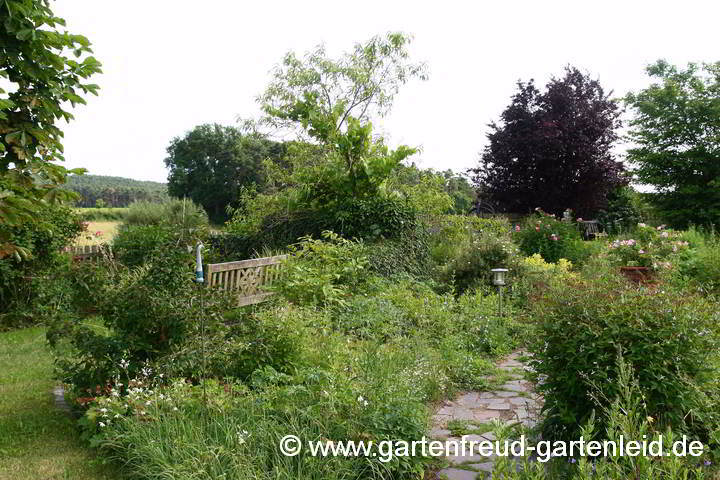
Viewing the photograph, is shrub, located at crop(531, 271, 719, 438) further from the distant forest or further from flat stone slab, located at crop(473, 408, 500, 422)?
the distant forest

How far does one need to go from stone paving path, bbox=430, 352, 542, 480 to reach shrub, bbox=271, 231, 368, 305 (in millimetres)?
2560

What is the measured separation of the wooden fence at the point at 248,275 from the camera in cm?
774

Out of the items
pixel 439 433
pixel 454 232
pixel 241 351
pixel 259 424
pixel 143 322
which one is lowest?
pixel 439 433

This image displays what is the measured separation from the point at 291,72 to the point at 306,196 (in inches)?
267

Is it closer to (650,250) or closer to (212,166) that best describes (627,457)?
(650,250)

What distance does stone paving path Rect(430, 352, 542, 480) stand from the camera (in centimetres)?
315

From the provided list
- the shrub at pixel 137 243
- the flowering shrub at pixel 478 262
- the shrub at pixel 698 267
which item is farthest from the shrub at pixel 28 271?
the shrub at pixel 698 267

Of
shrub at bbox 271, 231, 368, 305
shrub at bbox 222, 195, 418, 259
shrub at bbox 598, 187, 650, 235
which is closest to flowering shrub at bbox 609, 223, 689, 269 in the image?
shrub at bbox 222, 195, 418, 259

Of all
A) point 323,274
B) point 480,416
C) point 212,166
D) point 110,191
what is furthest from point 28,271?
point 110,191

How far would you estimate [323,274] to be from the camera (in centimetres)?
754

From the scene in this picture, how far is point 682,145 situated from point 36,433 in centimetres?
1882

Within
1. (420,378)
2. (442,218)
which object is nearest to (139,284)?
(420,378)

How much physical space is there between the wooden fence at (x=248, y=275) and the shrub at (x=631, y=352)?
5.24m

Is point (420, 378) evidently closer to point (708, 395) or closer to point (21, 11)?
point (708, 395)
